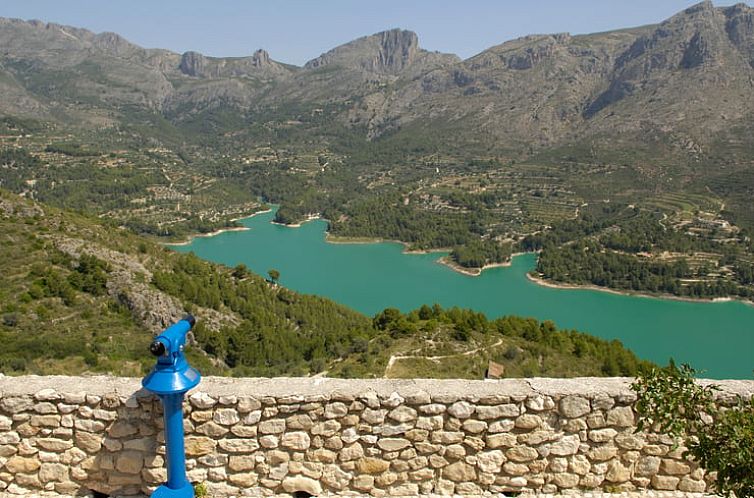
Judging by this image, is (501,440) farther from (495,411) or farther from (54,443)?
(54,443)

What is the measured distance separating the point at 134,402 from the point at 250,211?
10342 cm

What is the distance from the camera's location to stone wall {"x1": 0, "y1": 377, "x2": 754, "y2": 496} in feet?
12.6

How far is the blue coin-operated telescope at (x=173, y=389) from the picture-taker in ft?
11.6

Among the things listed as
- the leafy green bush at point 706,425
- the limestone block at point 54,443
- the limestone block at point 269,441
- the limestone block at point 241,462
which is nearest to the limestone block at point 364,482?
the limestone block at point 269,441

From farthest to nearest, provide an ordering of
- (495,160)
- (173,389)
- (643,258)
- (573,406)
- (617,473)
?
1. (495,160)
2. (643,258)
3. (617,473)
4. (573,406)
5. (173,389)

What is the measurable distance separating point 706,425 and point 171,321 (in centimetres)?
2144

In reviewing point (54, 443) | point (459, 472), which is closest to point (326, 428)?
point (459, 472)

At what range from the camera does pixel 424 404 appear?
3873 millimetres

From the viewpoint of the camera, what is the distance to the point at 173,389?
139 inches

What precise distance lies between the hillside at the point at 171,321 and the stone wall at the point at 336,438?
39.2ft

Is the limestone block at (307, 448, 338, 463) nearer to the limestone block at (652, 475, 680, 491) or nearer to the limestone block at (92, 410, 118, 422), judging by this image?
the limestone block at (92, 410, 118, 422)

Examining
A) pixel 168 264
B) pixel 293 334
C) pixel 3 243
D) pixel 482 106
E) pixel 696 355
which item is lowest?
pixel 696 355

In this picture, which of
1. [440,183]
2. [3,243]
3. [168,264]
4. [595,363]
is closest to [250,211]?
[440,183]

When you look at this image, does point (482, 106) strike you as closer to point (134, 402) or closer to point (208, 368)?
point (208, 368)
